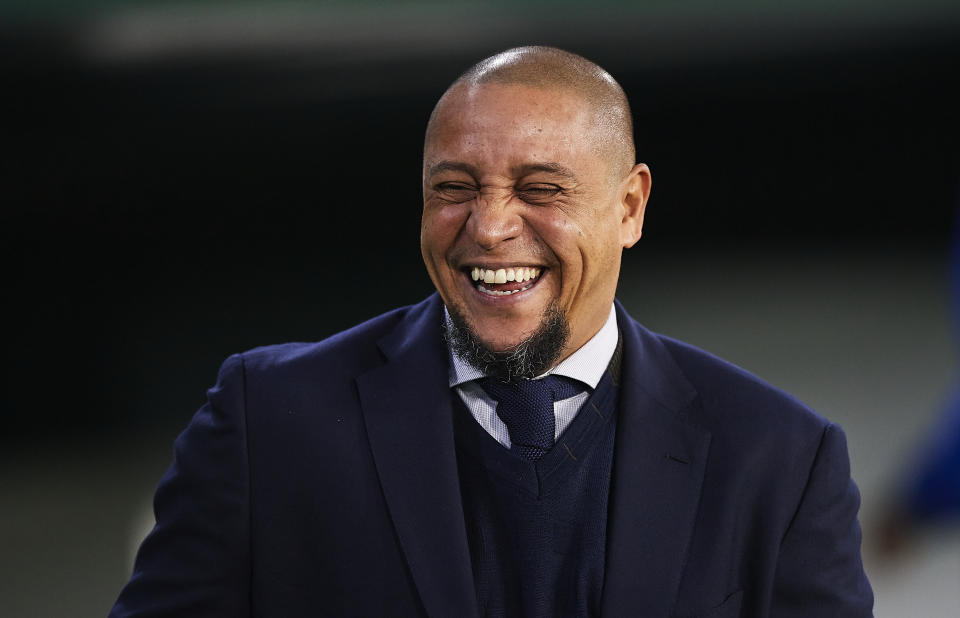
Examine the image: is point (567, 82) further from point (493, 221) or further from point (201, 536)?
point (201, 536)

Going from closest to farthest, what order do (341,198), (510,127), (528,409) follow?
(510,127) < (528,409) < (341,198)

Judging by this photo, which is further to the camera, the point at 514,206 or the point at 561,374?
the point at 561,374

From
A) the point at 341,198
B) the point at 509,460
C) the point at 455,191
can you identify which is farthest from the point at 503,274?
the point at 341,198

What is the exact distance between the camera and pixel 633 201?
150 cm

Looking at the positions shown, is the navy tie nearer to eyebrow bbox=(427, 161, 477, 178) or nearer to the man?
the man

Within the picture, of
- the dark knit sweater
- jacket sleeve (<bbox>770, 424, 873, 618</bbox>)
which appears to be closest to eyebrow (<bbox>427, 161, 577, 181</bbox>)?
the dark knit sweater

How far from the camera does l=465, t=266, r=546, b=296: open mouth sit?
1.35 m

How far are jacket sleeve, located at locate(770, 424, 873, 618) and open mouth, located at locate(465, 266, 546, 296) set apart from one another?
44 cm

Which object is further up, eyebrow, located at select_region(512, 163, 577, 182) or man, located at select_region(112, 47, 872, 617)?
eyebrow, located at select_region(512, 163, 577, 182)

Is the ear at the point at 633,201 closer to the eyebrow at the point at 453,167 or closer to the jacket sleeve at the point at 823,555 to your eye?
the eyebrow at the point at 453,167

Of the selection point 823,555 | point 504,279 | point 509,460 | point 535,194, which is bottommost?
point 823,555

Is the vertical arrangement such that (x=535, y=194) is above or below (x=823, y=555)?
above

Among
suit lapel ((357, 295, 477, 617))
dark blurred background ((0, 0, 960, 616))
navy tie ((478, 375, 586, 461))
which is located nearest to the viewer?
suit lapel ((357, 295, 477, 617))

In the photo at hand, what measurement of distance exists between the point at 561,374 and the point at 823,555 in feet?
1.33
